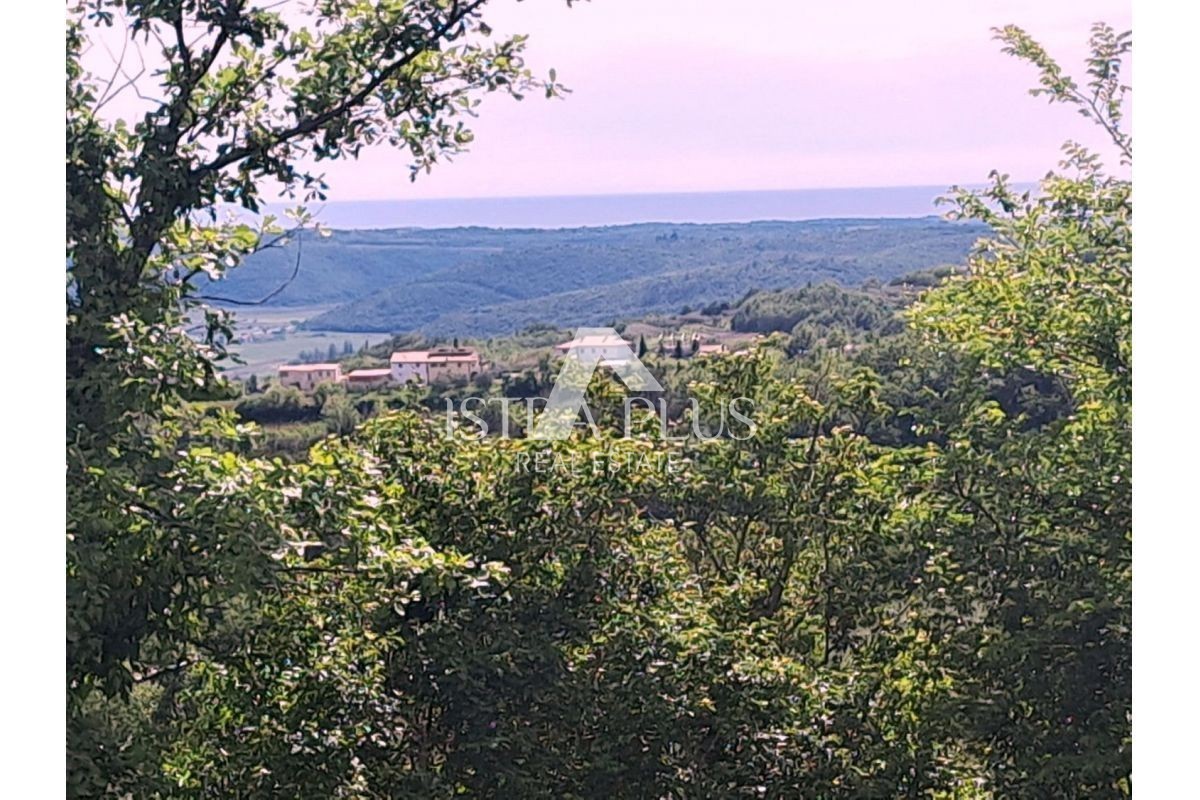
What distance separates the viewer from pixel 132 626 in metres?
2.83

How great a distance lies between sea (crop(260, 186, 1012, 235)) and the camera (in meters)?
3.51

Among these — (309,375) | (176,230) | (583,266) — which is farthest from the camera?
(583,266)

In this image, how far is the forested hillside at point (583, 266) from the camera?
3492 mm

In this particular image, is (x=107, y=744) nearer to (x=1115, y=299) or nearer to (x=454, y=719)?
(x=454, y=719)

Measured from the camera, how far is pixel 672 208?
363cm

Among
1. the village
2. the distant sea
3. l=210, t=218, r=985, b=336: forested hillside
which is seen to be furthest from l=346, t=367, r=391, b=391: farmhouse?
the distant sea

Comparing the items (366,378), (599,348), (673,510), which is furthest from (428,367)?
(673,510)

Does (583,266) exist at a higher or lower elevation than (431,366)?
higher

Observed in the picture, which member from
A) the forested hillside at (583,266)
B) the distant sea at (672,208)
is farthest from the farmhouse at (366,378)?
the distant sea at (672,208)

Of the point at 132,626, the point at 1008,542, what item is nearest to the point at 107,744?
the point at 132,626

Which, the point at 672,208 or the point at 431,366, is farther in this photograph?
the point at 672,208

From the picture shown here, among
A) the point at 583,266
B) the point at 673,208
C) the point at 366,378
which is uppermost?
the point at 673,208

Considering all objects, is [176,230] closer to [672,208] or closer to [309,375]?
[309,375]
